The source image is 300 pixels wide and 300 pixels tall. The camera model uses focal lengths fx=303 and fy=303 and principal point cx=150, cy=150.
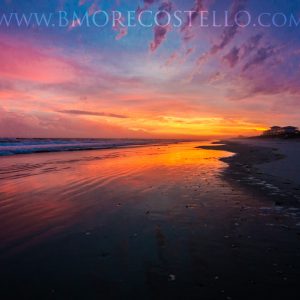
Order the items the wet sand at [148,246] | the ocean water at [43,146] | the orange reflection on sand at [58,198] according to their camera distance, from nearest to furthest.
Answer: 1. the wet sand at [148,246]
2. the orange reflection on sand at [58,198]
3. the ocean water at [43,146]

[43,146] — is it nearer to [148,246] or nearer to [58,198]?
[58,198]

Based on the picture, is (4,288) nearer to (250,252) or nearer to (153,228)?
(153,228)

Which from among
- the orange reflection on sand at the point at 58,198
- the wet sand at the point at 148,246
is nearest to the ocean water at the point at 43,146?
the orange reflection on sand at the point at 58,198

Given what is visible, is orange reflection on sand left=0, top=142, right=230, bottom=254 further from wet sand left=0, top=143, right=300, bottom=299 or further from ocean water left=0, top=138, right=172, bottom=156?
ocean water left=0, top=138, right=172, bottom=156

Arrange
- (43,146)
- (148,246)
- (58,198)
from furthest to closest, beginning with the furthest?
1. (43,146)
2. (58,198)
3. (148,246)

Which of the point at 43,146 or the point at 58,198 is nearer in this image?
the point at 58,198

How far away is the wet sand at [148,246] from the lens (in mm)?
4168

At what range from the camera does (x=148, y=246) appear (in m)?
5.67

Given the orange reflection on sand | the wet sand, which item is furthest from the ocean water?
the wet sand

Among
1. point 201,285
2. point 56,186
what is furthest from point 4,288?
point 56,186

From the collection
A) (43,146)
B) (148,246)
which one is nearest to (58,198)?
(148,246)

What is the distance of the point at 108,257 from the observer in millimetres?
5172

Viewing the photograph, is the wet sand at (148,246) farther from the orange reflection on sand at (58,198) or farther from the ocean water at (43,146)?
the ocean water at (43,146)

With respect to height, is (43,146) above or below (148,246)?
above
